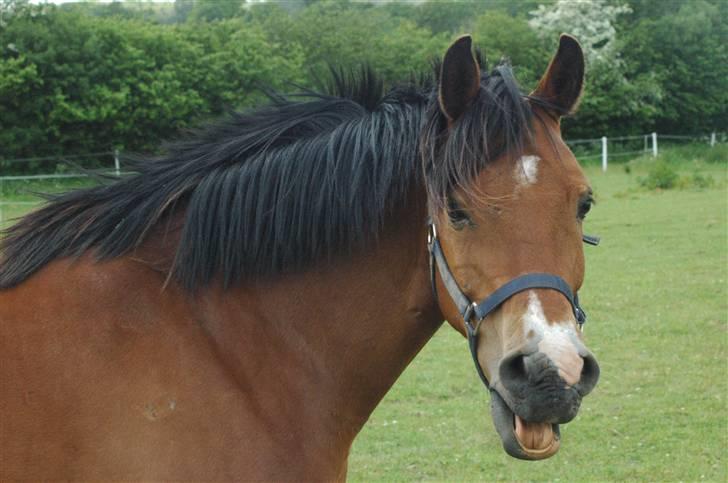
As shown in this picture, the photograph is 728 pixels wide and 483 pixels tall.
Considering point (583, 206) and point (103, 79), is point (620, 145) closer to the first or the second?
point (103, 79)

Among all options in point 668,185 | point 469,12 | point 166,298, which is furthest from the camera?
point 469,12

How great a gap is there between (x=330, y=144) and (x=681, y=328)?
7570 millimetres

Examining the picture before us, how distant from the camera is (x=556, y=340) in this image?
214 cm

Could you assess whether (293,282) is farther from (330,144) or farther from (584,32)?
(584,32)

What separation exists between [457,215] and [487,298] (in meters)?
0.27

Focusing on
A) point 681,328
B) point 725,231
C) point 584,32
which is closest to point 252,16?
point 584,32

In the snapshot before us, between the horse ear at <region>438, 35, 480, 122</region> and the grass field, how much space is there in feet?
11.8

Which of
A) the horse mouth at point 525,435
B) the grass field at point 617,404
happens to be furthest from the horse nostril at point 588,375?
the grass field at point 617,404

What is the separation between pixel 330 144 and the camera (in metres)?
2.69

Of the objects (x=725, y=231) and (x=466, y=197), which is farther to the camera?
(x=725, y=231)

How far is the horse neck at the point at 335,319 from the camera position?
260 cm

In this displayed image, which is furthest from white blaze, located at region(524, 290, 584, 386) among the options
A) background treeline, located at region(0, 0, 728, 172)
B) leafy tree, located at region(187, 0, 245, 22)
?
leafy tree, located at region(187, 0, 245, 22)

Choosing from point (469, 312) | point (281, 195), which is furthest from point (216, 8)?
point (469, 312)

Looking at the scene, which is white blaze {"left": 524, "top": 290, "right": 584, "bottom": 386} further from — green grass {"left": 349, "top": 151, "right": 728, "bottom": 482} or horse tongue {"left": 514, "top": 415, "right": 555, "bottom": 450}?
green grass {"left": 349, "top": 151, "right": 728, "bottom": 482}
